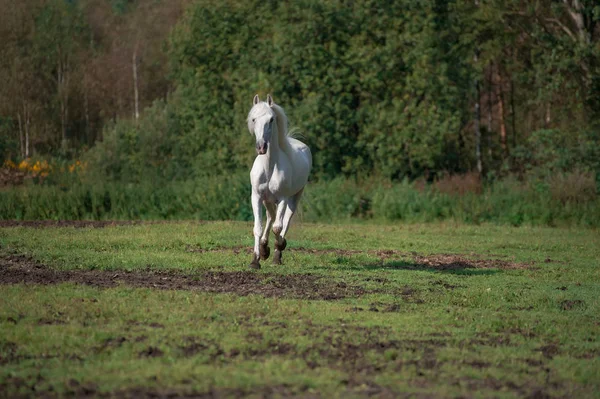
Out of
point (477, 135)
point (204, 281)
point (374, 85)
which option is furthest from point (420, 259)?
point (477, 135)

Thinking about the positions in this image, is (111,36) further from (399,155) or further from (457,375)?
(457,375)

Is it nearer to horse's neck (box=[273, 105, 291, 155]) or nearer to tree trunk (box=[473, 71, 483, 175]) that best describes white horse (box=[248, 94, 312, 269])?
horse's neck (box=[273, 105, 291, 155])

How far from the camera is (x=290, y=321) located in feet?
29.5

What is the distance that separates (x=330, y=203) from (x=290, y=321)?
51.4 ft

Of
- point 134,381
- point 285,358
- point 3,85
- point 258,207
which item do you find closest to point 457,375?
point 285,358

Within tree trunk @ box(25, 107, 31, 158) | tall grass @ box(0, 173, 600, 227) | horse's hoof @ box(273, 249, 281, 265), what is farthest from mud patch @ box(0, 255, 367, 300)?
tree trunk @ box(25, 107, 31, 158)

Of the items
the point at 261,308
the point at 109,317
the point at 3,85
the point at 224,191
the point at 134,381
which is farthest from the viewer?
the point at 3,85

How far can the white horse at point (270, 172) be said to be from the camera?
41.1 feet

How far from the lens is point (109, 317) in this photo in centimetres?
886

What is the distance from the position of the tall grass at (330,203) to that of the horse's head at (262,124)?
10.8 metres

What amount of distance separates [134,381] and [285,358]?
1388mm

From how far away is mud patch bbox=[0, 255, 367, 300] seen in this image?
1102 centimetres

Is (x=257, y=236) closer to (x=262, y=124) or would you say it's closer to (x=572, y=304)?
(x=262, y=124)

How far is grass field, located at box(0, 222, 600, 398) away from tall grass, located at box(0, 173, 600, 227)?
23.8ft
